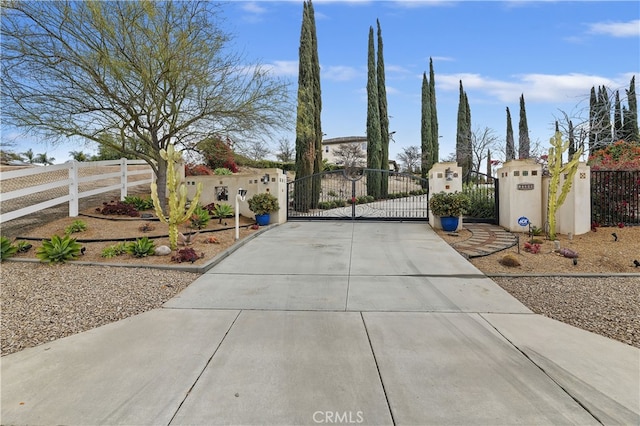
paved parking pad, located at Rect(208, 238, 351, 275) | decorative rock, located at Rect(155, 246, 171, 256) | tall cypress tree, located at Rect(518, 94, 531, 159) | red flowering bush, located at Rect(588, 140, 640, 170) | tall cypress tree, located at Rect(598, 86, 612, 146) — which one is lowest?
paved parking pad, located at Rect(208, 238, 351, 275)

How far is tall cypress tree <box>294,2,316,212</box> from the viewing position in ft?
53.5

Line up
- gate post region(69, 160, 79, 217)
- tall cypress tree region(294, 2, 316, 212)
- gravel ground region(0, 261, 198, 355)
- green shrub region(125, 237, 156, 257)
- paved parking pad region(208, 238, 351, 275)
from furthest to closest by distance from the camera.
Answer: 1. tall cypress tree region(294, 2, 316, 212)
2. gate post region(69, 160, 79, 217)
3. green shrub region(125, 237, 156, 257)
4. paved parking pad region(208, 238, 351, 275)
5. gravel ground region(0, 261, 198, 355)

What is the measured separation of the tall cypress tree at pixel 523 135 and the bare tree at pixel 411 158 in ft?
36.4

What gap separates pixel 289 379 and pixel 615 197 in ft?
36.1

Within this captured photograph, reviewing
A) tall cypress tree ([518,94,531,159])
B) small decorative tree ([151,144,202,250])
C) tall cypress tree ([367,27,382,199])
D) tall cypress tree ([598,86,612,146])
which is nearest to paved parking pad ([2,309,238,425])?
small decorative tree ([151,144,202,250])

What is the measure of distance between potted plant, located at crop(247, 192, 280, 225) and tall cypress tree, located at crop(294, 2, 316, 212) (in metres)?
4.37

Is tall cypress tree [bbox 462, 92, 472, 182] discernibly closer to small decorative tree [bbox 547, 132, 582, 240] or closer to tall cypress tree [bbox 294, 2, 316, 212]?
tall cypress tree [bbox 294, 2, 316, 212]

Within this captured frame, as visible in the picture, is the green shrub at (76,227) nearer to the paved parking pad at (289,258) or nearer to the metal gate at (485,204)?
the paved parking pad at (289,258)

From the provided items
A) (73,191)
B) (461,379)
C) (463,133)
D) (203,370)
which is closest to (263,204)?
(73,191)

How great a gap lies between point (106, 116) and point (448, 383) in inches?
450

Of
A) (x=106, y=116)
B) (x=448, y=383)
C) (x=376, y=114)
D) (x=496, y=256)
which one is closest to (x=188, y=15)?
(x=106, y=116)

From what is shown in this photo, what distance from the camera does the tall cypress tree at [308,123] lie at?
1630 cm

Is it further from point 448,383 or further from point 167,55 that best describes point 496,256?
point 167,55

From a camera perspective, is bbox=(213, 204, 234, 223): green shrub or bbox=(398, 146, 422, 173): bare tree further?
bbox=(398, 146, 422, 173): bare tree
